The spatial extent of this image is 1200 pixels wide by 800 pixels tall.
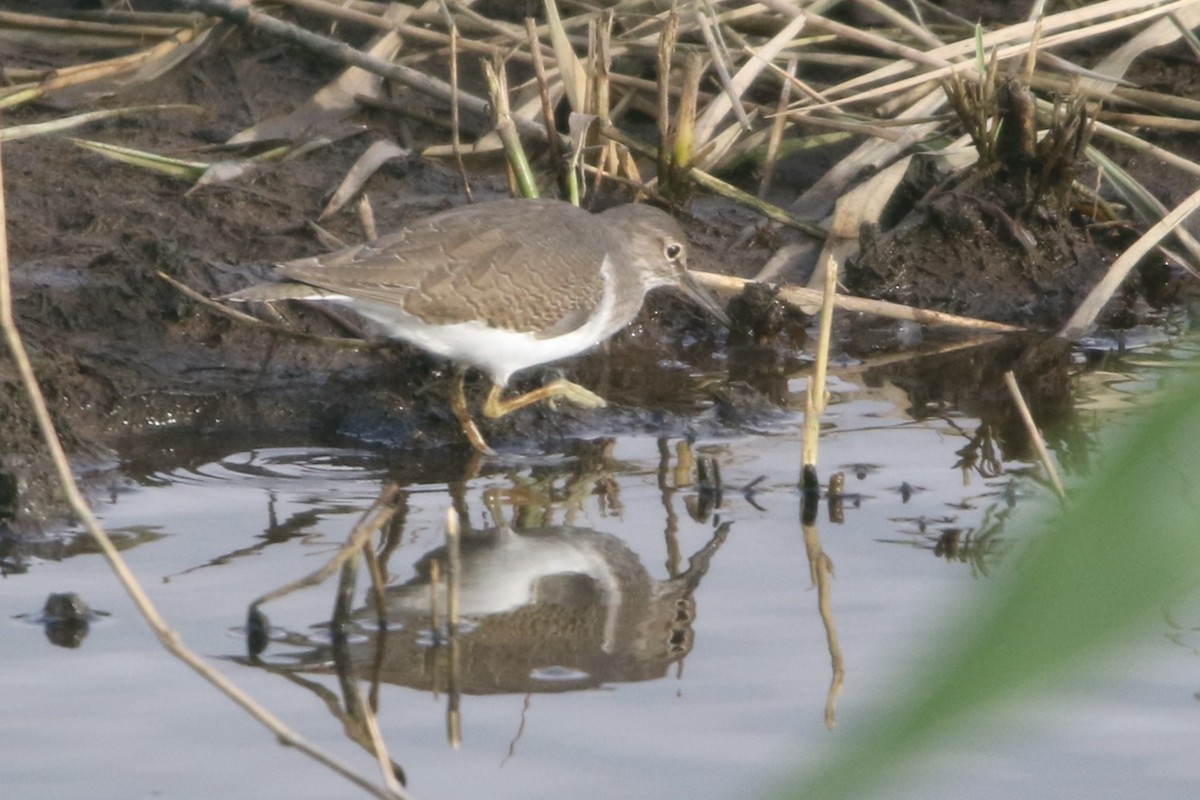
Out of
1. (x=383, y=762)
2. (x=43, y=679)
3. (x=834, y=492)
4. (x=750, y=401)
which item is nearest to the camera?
(x=383, y=762)

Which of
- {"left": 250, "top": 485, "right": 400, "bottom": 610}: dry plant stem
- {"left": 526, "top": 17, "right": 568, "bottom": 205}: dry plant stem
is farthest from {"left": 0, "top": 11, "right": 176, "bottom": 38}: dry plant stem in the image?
{"left": 250, "top": 485, "right": 400, "bottom": 610}: dry plant stem

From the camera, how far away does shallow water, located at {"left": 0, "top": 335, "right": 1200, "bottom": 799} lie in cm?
365

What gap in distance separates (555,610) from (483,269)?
1.58 metres

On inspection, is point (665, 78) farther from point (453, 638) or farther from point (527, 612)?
point (453, 638)

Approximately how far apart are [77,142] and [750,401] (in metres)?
3.31

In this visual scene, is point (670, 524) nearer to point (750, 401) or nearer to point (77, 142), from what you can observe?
point (750, 401)

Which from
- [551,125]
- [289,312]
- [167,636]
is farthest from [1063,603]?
[551,125]

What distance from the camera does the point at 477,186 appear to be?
762cm

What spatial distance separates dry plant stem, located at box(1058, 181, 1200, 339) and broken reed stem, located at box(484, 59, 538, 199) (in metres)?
2.44

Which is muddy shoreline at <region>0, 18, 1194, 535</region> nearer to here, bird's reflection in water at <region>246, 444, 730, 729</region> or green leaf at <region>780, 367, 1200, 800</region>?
bird's reflection in water at <region>246, 444, 730, 729</region>

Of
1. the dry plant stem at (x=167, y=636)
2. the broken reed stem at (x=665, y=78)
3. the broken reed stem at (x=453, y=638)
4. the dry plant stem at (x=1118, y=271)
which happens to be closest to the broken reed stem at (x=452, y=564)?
the broken reed stem at (x=453, y=638)

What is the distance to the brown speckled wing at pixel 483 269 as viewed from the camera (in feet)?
18.0

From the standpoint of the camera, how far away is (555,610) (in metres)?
4.57

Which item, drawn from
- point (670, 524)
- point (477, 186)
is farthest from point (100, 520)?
point (477, 186)
